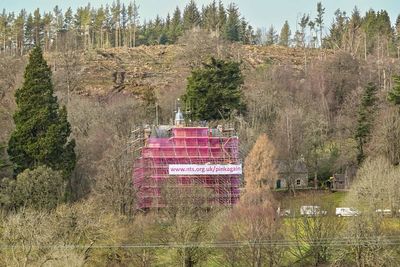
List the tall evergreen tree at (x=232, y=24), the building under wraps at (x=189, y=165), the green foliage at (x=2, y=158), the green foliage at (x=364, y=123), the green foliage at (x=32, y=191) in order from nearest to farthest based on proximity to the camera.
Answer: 1. the green foliage at (x=32, y=191)
2. the green foliage at (x=2, y=158)
3. the building under wraps at (x=189, y=165)
4. the green foliage at (x=364, y=123)
5. the tall evergreen tree at (x=232, y=24)

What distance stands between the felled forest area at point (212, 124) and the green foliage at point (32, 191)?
97mm

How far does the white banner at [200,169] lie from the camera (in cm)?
5722

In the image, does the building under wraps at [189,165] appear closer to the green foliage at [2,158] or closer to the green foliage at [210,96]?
the green foliage at [210,96]

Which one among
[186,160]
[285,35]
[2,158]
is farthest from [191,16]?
[2,158]

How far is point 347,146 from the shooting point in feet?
224

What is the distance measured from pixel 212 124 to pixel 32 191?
22.5 metres

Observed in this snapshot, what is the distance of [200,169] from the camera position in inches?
2259

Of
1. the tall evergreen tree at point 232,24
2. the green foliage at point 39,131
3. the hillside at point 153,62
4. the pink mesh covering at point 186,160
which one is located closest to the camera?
the green foliage at point 39,131

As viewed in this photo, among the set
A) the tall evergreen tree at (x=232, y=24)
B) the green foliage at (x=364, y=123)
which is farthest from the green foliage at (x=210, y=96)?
the tall evergreen tree at (x=232, y=24)

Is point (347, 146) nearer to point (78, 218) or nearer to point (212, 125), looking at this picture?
point (212, 125)

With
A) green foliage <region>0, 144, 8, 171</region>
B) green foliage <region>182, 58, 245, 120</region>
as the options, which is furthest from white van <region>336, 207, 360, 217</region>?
green foliage <region>0, 144, 8, 171</region>

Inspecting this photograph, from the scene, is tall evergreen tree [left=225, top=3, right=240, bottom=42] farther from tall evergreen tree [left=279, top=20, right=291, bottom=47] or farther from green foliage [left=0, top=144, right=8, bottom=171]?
green foliage [left=0, top=144, right=8, bottom=171]

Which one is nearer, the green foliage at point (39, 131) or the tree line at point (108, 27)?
the green foliage at point (39, 131)

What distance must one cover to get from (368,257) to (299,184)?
25894mm
